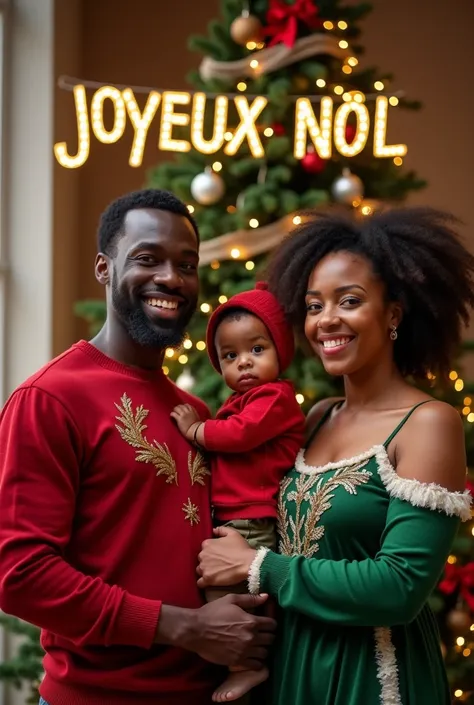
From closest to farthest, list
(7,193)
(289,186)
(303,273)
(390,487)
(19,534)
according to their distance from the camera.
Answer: (19,534) → (390,487) → (303,273) → (289,186) → (7,193)

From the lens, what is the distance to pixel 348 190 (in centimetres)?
359

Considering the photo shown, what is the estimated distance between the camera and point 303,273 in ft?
7.15

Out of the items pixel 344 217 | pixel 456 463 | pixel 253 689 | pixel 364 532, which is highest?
pixel 344 217

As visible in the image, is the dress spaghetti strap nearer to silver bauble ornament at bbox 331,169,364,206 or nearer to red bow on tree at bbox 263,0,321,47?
silver bauble ornament at bbox 331,169,364,206

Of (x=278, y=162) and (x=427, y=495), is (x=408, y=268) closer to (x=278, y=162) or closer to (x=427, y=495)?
(x=427, y=495)

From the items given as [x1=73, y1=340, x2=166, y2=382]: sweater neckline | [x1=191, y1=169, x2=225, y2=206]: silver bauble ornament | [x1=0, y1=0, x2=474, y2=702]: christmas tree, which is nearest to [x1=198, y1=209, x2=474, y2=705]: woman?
[x1=73, y1=340, x2=166, y2=382]: sweater neckline

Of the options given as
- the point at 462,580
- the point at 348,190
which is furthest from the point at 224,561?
the point at 348,190

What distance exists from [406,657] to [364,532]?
278 millimetres

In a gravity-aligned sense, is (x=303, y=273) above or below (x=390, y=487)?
above

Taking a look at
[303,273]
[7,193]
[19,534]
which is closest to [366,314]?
[303,273]

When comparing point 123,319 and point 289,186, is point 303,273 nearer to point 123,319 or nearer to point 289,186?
point 123,319

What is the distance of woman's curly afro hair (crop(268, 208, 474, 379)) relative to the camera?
6.75ft

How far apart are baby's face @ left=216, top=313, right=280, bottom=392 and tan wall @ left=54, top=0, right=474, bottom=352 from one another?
2739 mm

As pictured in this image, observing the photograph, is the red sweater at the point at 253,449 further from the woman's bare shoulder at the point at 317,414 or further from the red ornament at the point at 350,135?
the red ornament at the point at 350,135
